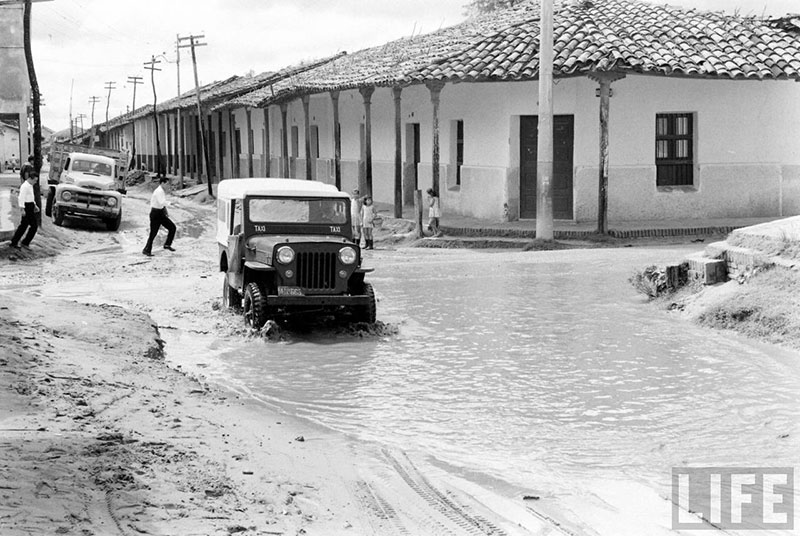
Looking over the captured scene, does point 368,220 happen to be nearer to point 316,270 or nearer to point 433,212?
point 433,212

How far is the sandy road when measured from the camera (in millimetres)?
5770

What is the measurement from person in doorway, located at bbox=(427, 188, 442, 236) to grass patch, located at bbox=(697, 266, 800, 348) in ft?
33.3

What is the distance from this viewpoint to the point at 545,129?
21.0 meters

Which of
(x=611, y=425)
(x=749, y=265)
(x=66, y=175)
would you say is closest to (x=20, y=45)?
(x=66, y=175)

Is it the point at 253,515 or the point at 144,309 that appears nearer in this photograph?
the point at 253,515

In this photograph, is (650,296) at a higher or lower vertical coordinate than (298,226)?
lower

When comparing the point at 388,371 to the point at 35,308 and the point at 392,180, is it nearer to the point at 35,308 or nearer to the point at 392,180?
the point at 35,308

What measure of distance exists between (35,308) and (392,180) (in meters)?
19.1

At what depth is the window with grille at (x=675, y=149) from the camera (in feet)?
76.1

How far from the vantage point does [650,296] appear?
1470 cm

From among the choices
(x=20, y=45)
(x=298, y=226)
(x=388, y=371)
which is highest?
(x=20, y=45)

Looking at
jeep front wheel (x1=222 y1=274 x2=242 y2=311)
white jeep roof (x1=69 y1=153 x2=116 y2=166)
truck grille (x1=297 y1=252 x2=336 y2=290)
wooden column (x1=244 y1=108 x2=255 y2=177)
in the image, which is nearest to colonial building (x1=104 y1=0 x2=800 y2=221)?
white jeep roof (x1=69 y1=153 x2=116 y2=166)

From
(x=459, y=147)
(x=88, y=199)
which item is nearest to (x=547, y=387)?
(x=459, y=147)

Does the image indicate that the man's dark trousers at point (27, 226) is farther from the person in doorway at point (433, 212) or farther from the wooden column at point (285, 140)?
the wooden column at point (285, 140)
